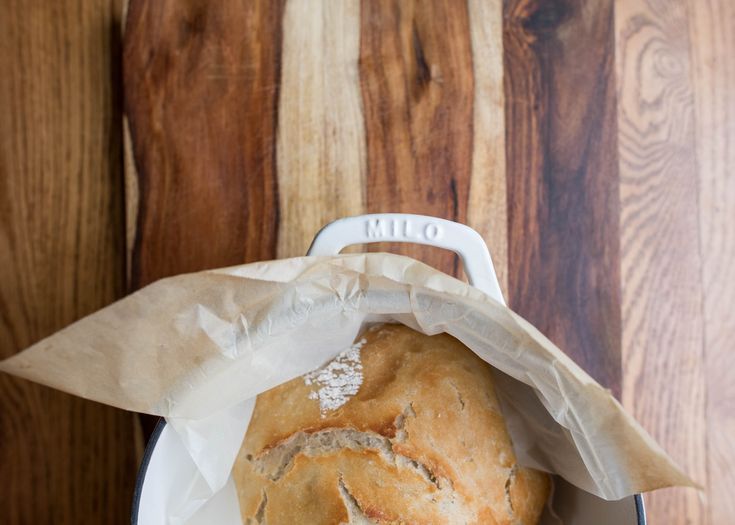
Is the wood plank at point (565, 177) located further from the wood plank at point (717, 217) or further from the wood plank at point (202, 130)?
the wood plank at point (202, 130)

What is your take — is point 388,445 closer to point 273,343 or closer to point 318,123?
point 273,343

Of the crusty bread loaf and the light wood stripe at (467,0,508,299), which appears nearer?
the crusty bread loaf

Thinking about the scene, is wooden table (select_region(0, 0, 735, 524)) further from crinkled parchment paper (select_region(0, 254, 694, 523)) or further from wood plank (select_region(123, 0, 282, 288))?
crinkled parchment paper (select_region(0, 254, 694, 523))

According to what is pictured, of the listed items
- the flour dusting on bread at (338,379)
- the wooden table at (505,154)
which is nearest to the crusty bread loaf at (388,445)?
the flour dusting on bread at (338,379)

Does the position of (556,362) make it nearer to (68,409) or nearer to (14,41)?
(68,409)

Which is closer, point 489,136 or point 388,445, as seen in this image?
point 388,445

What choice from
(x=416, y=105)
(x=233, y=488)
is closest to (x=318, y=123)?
(x=416, y=105)

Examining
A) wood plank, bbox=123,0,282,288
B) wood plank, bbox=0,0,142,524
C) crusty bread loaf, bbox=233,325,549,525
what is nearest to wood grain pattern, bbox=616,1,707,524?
crusty bread loaf, bbox=233,325,549,525
